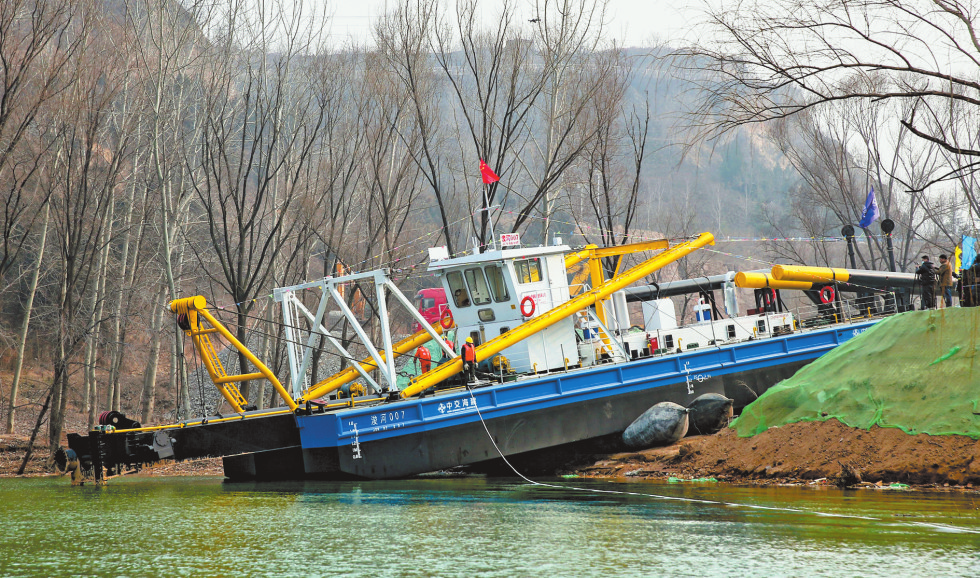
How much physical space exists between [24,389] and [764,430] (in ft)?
108

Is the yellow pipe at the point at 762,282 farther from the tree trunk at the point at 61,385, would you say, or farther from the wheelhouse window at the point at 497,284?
the tree trunk at the point at 61,385

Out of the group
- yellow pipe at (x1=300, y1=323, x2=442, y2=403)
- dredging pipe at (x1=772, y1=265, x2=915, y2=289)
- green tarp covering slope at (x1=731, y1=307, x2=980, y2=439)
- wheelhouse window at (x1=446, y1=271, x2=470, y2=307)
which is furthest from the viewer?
dredging pipe at (x1=772, y1=265, x2=915, y2=289)

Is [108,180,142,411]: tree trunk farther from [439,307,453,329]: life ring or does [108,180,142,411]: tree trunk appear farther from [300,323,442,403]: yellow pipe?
[439,307,453,329]: life ring

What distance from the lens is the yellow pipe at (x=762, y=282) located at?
71.2 feet

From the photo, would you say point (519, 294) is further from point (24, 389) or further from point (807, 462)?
point (24, 389)

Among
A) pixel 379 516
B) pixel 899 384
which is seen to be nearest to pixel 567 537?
pixel 379 516

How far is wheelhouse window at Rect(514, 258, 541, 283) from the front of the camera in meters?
18.8

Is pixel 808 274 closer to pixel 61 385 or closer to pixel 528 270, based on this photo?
pixel 528 270

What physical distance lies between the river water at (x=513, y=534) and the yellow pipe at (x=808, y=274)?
9818 millimetres

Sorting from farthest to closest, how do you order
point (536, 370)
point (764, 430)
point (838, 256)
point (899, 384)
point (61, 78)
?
point (838, 256)
point (61, 78)
point (536, 370)
point (764, 430)
point (899, 384)

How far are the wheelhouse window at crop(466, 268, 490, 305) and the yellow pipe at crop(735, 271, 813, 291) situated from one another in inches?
264

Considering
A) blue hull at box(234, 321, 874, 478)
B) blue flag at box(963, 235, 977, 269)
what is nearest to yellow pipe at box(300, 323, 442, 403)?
blue hull at box(234, 321, 874, 478)

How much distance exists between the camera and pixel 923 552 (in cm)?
779

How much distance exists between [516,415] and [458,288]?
3.33 meters
